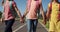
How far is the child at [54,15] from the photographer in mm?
9430

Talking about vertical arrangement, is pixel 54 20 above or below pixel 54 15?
below

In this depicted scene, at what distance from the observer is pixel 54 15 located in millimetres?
9484

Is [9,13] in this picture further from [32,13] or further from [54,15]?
[54,15]

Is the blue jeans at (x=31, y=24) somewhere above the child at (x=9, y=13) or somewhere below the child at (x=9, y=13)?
below

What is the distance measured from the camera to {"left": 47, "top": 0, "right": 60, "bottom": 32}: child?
9.43 m

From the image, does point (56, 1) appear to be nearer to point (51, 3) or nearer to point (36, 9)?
point (51, 3)

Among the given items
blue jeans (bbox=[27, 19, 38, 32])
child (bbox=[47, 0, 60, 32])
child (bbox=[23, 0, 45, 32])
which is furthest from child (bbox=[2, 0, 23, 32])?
child (bbox=[47, 0, 60, 32])

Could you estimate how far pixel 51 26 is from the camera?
30.9 feet

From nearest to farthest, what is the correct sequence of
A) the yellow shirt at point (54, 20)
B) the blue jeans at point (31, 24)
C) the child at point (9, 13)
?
1. the yellow shirt at point (54, 20)
2. the blue jeans at point (31, 24)
3. the child at point (9, 13)

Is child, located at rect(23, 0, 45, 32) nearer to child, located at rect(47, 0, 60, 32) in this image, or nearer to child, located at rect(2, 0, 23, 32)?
child, located at rect(2, 0, 23, 32)

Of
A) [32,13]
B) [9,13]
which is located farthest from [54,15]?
[9,13]

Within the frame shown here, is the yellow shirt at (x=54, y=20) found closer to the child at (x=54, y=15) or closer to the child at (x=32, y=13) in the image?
the child at (x=54, y=15)

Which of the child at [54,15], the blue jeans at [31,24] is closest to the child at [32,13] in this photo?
the blue jeans at [31,24]

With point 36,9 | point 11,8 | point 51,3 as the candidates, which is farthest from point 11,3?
point 51,3
